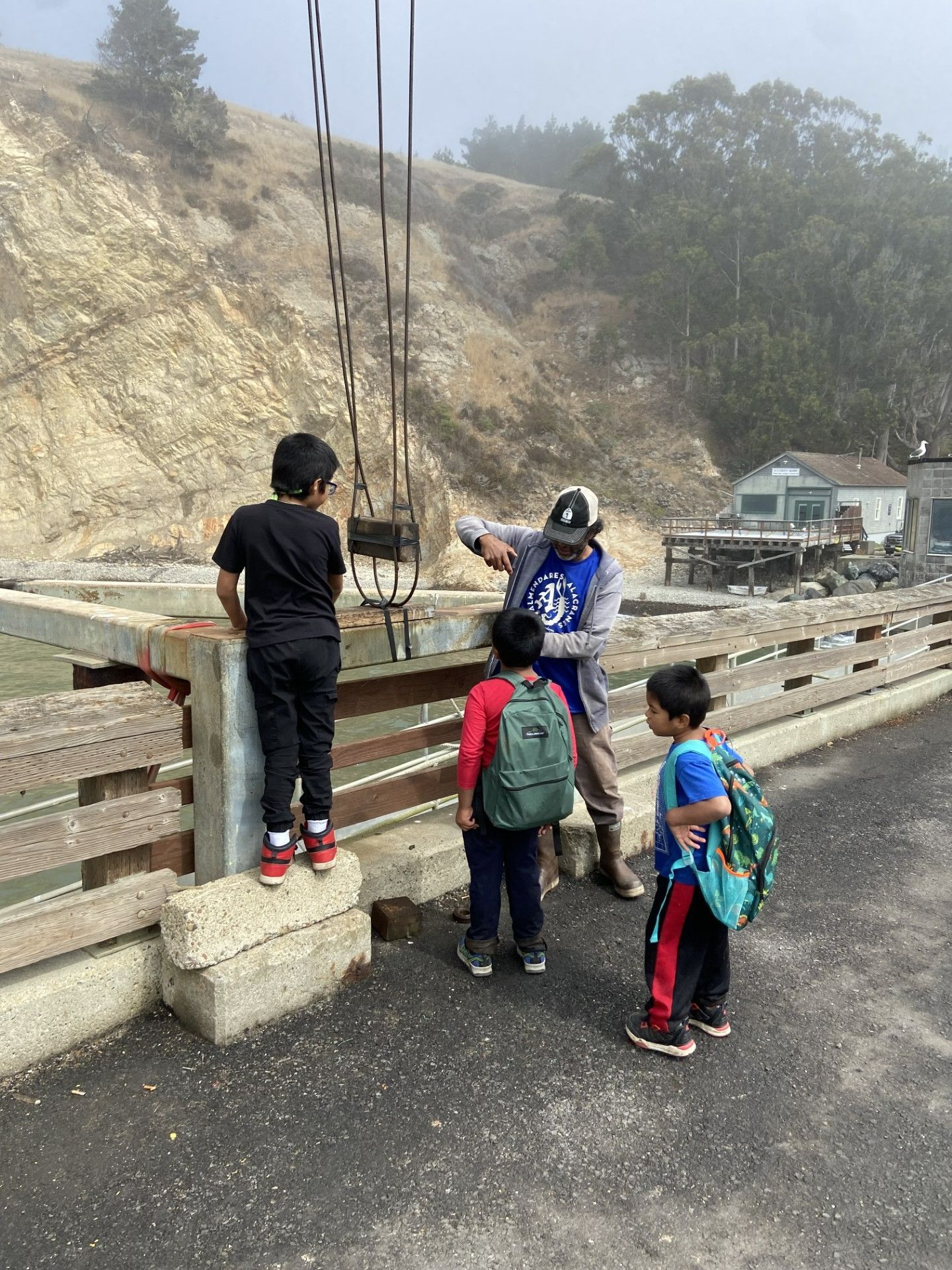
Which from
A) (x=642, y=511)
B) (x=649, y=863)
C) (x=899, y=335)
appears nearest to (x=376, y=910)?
(x=649, y=863)

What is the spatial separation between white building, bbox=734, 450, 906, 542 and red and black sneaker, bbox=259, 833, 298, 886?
41.1 meters

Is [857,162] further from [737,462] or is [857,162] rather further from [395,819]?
[395,819]

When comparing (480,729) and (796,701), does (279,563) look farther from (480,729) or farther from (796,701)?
(796,701)

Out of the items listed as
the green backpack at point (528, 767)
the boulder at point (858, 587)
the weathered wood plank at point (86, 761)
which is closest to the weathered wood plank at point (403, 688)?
the green backpack at point (528, 767)

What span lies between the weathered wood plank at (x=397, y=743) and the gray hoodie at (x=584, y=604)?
0.59 m

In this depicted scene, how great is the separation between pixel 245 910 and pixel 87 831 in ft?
1.99

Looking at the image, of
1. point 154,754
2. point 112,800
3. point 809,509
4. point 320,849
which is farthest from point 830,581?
point 112,800


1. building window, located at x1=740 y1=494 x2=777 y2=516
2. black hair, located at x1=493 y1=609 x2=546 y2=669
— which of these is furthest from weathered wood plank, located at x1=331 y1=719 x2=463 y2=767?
building window, located at x1=740 y1=494 x2=777 y2=516

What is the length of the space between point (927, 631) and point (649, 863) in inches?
216

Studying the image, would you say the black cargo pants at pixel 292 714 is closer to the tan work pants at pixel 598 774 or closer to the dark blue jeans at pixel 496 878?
the dark blue jeans at pixel 496 878

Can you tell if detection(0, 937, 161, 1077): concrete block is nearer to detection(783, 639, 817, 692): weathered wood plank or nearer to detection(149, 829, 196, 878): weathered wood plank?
detection(149, 829, 196, 878): weathered wood plank

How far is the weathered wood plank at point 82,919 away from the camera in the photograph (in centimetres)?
292

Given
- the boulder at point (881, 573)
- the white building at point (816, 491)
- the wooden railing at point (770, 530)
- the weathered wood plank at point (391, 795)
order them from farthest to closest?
the white building at point (816, 491) → the wooden railing at point (770, 530) → the boulder at point (881, 573) → the weathered wood plank at point (391, 795)

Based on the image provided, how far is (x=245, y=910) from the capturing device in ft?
10.5
